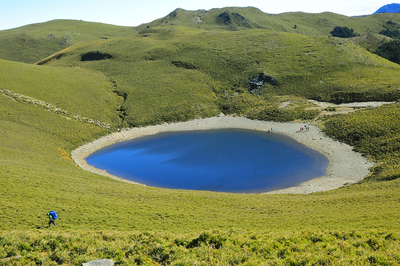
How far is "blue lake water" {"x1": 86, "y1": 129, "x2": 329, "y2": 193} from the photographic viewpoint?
164ft

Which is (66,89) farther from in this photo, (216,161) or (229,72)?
(216,161)

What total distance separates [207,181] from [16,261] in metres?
37.8

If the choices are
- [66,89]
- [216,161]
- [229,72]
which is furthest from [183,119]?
[66,89]

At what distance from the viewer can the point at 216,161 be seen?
6075 cm

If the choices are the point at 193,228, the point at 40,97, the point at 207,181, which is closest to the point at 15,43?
the point at 40,97

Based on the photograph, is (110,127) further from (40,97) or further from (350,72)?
(350,72)

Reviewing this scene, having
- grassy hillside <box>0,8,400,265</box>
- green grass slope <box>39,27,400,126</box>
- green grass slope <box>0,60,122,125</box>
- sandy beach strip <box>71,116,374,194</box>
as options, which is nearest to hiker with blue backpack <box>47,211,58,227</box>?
grassy hillside <box>0,8,400,265</box>

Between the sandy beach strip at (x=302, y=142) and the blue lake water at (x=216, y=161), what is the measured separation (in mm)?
2070

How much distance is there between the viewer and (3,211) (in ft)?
87.1

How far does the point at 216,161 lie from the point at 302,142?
22231 mm

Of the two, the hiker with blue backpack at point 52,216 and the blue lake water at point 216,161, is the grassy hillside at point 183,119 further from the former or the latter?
the blue lake water at point 216,161

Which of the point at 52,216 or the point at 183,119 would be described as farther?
the point at 183,119

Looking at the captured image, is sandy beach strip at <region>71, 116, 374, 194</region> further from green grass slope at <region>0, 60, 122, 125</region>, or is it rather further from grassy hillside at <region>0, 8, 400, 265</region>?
green grass slope at <region>0, 60, 122, 125</region>

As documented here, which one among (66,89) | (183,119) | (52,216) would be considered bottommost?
(52,216)
